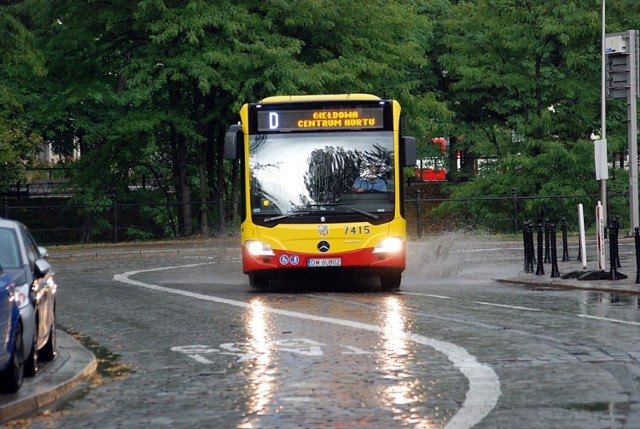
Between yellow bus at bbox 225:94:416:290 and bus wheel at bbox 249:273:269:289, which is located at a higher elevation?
yellow bus at bbox 225:94:416:290

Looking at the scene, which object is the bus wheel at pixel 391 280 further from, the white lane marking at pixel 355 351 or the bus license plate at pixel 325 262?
the white lane marking at pixel 355 351

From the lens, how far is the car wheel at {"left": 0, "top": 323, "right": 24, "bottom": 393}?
11219 mm

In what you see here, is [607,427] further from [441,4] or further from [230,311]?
[441,4]

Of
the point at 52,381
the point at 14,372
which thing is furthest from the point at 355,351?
the point at 14,372

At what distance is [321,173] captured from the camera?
22875 mm

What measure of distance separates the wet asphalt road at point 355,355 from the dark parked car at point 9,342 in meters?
0.47

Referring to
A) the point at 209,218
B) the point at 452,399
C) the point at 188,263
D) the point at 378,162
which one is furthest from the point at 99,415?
the point at 209,218

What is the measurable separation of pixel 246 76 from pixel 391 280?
64.5 ft

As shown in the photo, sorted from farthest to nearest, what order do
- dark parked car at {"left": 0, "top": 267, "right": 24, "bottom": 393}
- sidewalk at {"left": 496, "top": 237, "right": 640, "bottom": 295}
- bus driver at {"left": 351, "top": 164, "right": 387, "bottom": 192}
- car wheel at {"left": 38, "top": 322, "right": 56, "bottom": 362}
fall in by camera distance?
bus driver at {"left": 351, "top": 164, "right": 387, "bottom": 192} < sidewalk at {"left": 496, "top": 237, "right": 640, "bottom": 295} < car wheel at {"left": 38, "top": 322, "right": 56, "bottom": 362} < dark parked car at {"left": 0, "top": 267, "right": 24, "bottom": 393}

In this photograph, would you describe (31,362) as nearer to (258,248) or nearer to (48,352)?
(48,352)

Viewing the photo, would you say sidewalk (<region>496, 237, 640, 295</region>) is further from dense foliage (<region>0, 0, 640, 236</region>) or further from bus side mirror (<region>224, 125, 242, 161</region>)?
dense foliage (<region>0, 0, 640, 236</region>)

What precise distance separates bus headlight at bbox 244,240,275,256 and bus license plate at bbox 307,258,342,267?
607 millimetres

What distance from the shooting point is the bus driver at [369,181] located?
75.0ft

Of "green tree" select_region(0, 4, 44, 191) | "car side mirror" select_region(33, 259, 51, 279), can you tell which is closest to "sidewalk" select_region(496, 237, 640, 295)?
"car side mirror" select_region(33, 259, 51, 279)
